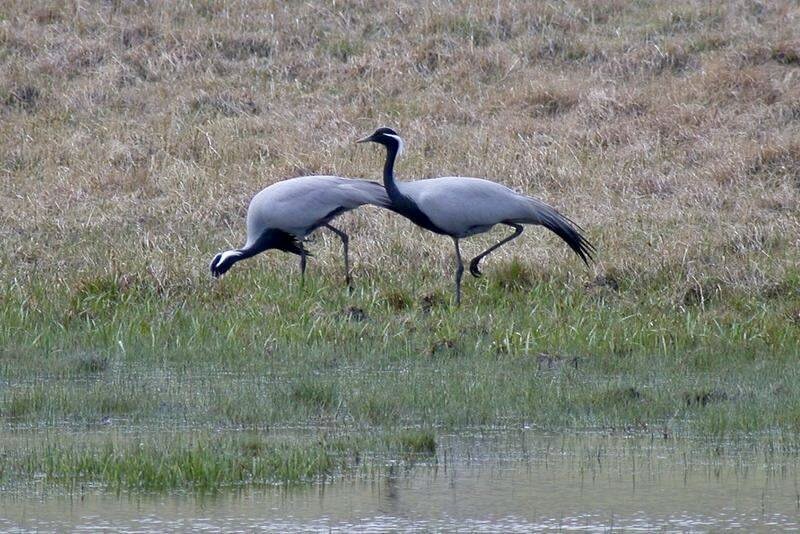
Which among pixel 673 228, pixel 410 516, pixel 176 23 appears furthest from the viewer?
pixel 176 23

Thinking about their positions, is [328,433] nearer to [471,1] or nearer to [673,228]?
[673,228]

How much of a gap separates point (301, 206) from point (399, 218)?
140cm

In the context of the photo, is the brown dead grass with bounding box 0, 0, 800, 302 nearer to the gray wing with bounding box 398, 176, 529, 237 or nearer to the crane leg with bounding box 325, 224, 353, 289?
the crane leg with bounding box 325, 224, 353, 289

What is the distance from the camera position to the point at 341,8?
15.9 m

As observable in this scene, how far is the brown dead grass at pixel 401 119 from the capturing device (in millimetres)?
10344

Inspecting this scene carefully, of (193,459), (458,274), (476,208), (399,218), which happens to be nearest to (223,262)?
(458,274)

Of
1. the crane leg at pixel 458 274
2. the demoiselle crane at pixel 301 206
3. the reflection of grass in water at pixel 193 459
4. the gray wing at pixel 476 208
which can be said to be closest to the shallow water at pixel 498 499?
the reflection of grass in water at pixel 193 459

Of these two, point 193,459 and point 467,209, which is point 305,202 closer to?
point 467,209

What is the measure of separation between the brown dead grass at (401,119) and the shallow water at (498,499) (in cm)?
344

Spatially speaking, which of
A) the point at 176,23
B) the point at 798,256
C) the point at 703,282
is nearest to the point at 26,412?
the point at 703,282

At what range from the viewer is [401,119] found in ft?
43.9

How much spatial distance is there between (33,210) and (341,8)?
5.59m

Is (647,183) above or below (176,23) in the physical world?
below

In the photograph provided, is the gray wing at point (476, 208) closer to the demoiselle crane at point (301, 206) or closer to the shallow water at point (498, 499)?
the demoiselle crane at point (301, 206)
